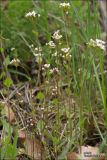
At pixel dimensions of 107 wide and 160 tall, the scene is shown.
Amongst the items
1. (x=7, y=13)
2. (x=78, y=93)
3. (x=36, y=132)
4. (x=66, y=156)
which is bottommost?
(x=66, y=156)

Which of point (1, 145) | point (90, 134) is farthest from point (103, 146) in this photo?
point (1, 145)

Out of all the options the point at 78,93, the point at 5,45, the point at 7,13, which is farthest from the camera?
the point at 7,13

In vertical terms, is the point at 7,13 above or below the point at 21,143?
above

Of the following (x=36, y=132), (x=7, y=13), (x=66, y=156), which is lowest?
(x=66, y=156)

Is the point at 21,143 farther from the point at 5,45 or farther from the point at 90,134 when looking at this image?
the point at 5,45

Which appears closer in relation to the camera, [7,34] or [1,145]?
[1,145]

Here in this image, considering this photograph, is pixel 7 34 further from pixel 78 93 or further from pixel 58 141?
pixel 58 141

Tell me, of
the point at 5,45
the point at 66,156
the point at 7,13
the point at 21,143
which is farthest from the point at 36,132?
the point at 7,13

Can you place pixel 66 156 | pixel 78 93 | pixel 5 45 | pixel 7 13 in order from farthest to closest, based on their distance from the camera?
pixel 7 13
pixel 5 45
pixel 78 93
pixel 66 156

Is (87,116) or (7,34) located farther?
(7,34)
